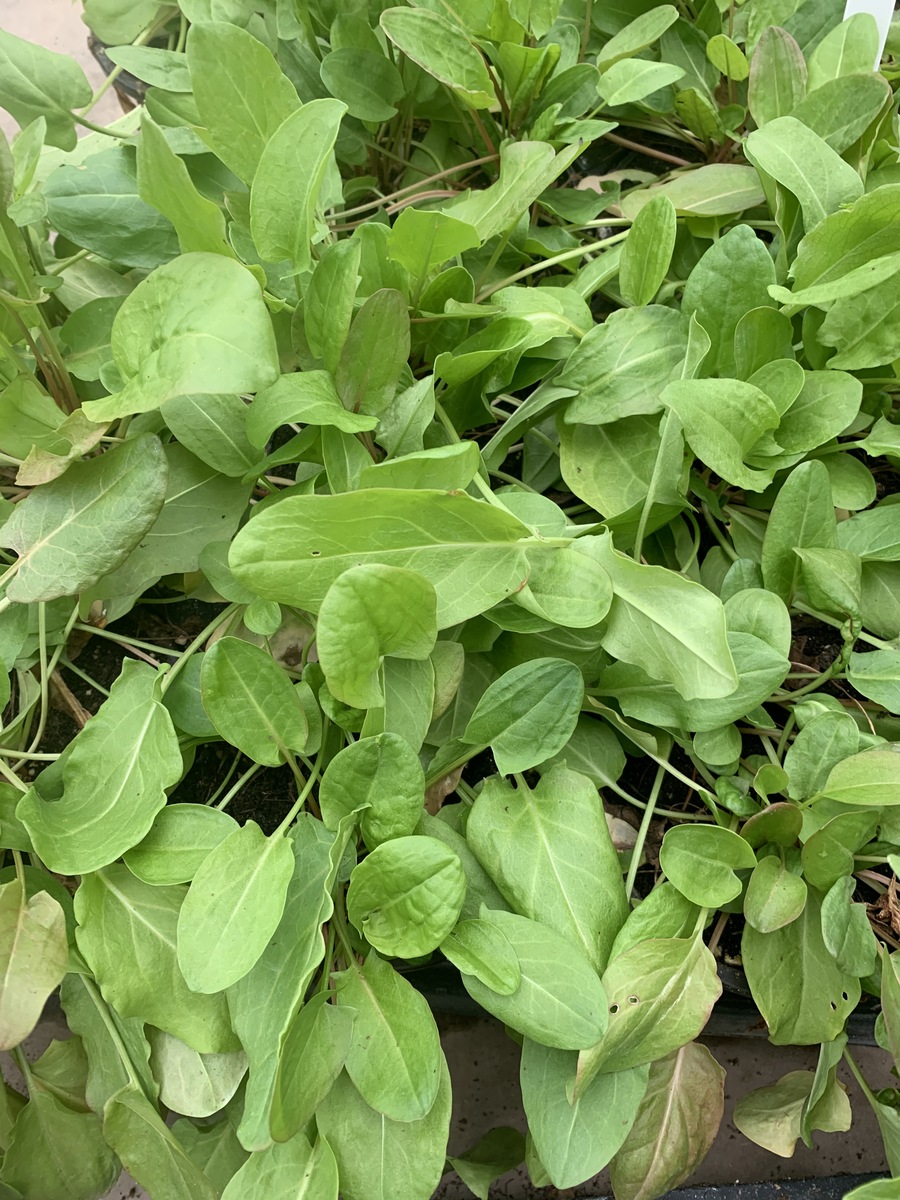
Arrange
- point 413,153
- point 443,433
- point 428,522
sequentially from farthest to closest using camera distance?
point 413,153 → point 443,433 → point 428,522

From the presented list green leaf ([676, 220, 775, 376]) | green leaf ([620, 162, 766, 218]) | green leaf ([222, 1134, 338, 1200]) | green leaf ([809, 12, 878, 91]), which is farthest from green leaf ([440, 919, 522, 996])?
green leaf ([809, 12, 878, 91])

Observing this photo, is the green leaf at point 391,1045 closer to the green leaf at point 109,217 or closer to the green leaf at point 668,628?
the green leaf at point 668,628

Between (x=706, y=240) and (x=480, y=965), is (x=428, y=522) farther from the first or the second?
(x=706, y=240)

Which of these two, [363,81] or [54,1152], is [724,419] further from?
[54,1152]

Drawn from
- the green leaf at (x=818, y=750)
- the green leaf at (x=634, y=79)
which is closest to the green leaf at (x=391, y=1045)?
the green leaf at (x=818, y=750)

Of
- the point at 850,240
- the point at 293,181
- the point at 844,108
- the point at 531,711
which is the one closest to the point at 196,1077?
the point at 531,711

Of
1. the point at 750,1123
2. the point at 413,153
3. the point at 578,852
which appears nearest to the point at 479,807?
the point at 578,852
